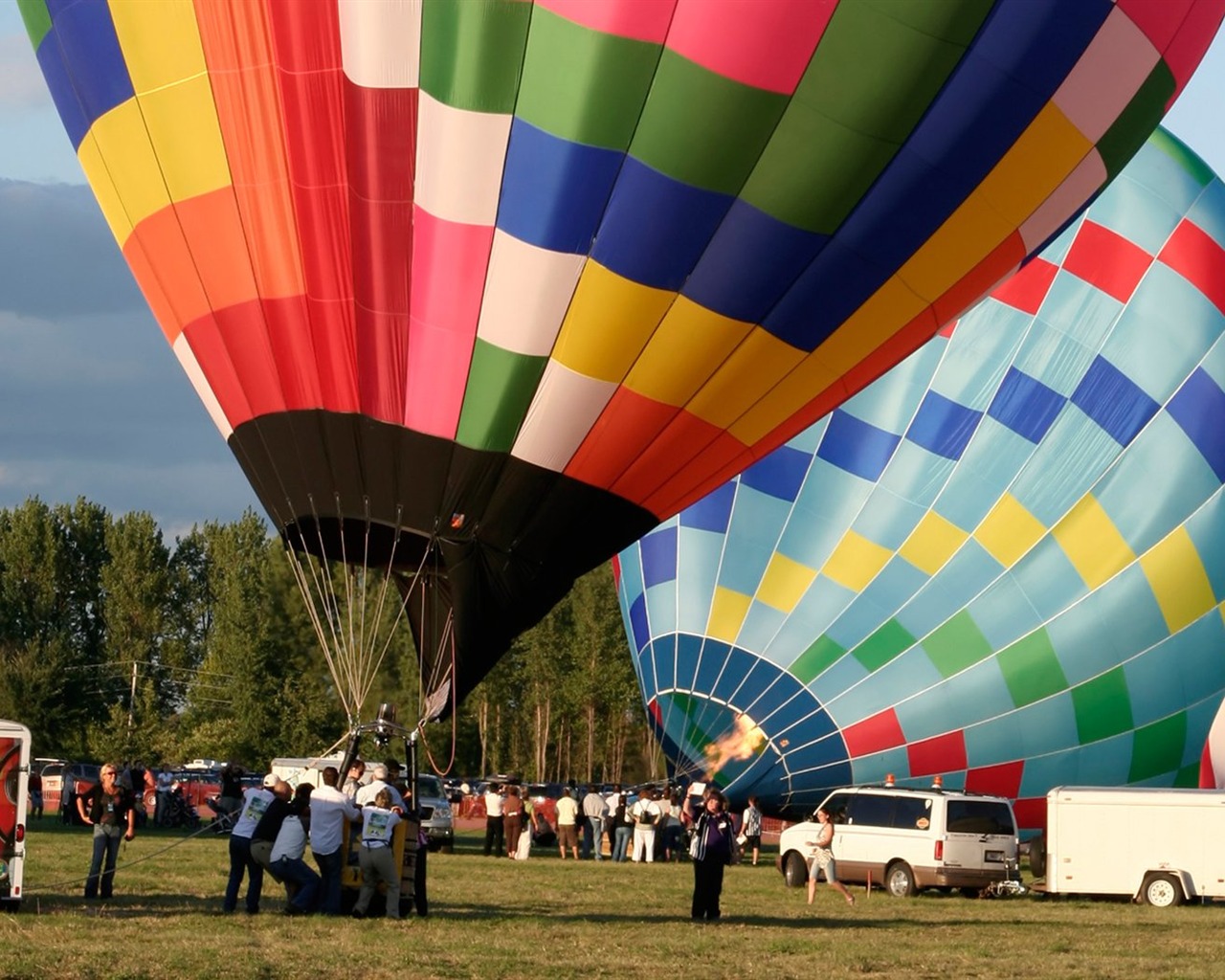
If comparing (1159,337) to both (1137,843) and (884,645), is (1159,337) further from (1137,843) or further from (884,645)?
(1137,843)

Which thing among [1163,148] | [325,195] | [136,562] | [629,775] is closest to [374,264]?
[325,195]

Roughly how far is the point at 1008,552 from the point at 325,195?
9131 mm

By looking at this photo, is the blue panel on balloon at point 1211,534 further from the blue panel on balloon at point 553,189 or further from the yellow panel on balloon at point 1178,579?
the blue panel on balloon at point 553,189

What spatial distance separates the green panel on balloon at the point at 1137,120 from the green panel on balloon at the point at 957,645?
263 inches

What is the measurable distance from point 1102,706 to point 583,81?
10.7 metres

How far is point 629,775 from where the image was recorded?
6341cm

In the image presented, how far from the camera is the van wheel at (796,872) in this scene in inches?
734

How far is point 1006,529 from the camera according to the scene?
60.5 feet

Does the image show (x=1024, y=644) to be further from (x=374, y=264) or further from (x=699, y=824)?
(x=374, y=264)

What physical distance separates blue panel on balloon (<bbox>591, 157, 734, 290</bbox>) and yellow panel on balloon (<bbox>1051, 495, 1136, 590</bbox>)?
8296 mm

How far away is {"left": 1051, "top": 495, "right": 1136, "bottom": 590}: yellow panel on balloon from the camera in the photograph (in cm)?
1856

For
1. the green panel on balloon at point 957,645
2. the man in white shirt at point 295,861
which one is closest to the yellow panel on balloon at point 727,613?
the green panel on balloon at point 957,645

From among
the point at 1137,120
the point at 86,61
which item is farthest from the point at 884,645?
the point at 86,61

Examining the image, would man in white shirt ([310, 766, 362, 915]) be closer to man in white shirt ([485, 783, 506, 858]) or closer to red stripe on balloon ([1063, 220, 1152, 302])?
red stripe on balloon ([1063, 220, 1152, 302])
